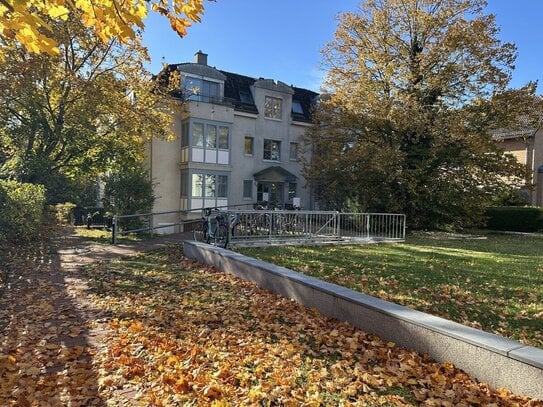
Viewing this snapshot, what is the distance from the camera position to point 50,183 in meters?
17.9

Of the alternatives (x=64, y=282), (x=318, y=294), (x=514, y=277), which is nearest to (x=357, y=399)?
(x=318, y=294)

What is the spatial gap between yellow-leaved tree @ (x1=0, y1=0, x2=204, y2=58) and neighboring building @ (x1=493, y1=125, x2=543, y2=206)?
1056 inches

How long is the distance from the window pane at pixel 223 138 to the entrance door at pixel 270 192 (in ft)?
11.8

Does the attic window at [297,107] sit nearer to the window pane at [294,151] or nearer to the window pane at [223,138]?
the window pane at [294,151]

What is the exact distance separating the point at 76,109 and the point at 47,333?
13.0 meters

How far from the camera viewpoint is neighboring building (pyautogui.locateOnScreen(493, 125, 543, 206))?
2669 cm

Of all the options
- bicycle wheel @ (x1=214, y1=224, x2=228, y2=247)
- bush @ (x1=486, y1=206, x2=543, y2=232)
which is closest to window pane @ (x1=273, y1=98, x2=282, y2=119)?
bush @ (x1=486, y1=206, x2=543, y2=232)

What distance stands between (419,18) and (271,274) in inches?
642

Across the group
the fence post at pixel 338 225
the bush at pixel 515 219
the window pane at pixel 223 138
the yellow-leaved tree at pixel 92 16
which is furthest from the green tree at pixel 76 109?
the bush at pixel 515 219

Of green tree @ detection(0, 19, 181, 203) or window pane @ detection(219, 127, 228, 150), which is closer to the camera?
green tree @ detection(0, 19, 181, 203)

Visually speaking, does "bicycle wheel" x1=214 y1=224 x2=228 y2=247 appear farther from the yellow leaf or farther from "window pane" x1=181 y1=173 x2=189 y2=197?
"window pane" x1=181 y1=173 x2=189 y2=197

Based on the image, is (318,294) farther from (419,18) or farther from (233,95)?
(233,95)

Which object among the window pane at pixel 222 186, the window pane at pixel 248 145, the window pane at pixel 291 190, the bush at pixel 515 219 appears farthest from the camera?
the window pane at pixel 291 190

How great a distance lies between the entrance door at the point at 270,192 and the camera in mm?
26078
